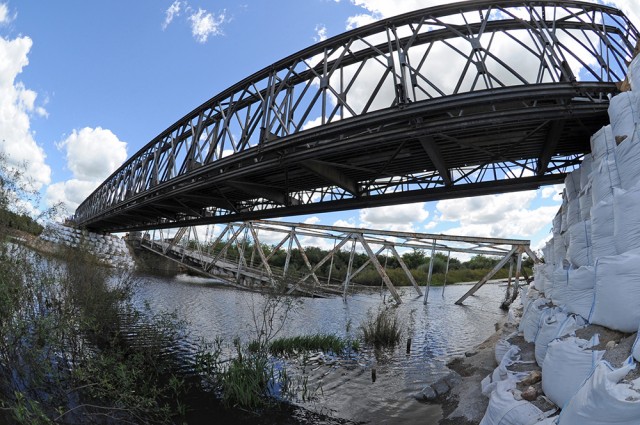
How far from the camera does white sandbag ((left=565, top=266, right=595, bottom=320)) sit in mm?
6100

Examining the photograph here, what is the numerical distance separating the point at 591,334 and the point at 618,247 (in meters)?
1.22

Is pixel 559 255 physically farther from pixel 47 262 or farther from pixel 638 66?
pixel 47 262

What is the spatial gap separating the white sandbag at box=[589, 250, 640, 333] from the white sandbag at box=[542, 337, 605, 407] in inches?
14.6

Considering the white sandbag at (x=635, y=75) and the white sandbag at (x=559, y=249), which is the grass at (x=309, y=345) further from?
the white sandbag at (x=635, y=75)

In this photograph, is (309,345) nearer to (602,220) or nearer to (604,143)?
(602,220)

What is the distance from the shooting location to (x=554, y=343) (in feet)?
18.7

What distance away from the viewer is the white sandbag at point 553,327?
6080mm

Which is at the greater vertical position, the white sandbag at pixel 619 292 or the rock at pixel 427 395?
the white sandbag at pixel 619 292

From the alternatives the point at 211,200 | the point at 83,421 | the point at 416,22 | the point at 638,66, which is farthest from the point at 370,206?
the point at 83,421

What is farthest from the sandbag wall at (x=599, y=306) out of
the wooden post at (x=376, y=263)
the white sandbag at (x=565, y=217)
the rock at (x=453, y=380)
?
the wooden post at (x=376, y=263)

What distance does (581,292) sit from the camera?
20.8 ft

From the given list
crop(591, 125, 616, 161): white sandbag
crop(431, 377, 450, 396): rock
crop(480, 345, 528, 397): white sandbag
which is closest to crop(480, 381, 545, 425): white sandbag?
crop(480, 345, 528, 397): white sandbag

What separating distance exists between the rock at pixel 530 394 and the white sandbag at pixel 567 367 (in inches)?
5.3

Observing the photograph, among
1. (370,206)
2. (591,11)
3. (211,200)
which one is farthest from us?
(211,200)
